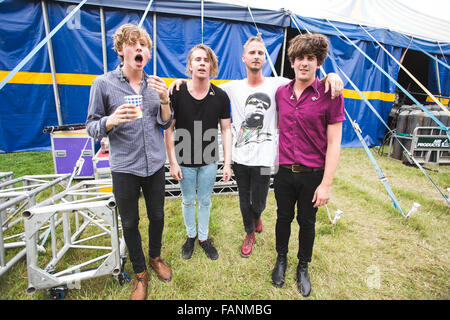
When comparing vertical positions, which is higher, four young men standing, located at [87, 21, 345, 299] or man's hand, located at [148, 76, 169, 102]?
man's hand, located at [148, 76, 169, 102]

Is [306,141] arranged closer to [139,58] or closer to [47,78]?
[139,58]

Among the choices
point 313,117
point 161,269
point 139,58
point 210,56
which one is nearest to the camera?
point 139,58

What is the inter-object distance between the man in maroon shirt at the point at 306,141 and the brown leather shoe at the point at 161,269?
3.34ft

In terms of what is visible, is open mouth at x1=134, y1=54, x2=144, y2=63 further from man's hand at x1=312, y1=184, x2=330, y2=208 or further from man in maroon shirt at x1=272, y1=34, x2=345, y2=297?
man's hand at x1=312, y1=184, x2=330, y2=208

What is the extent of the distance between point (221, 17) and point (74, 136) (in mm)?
4375

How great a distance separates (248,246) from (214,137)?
1308 mm

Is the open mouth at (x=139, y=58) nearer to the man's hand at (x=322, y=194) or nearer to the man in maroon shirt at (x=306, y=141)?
the man in maroon shirt at (x=306, y=141)

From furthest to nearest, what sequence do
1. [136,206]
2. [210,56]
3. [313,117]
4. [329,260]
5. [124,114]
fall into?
Result: [329,260] < [210,56] < [136,206] < [313,117] < [124,114]

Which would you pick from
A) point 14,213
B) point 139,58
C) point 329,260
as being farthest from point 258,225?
point 14,213

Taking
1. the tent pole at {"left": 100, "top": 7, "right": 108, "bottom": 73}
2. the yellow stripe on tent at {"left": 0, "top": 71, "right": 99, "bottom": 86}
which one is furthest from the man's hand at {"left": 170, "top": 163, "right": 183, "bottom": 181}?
the yellow stripe on tent at {"left": 0, "top": 71, "right": 99, "bottom": 86}

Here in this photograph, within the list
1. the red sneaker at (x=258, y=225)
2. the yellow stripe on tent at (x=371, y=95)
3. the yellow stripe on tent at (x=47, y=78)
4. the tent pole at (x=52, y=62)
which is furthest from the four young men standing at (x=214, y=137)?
the yellow stripe on tent at (x=371, y=95)

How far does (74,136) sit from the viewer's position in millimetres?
3963

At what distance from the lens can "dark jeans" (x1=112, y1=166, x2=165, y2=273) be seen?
65.6 inches

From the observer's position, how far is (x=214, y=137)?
6.82ft
